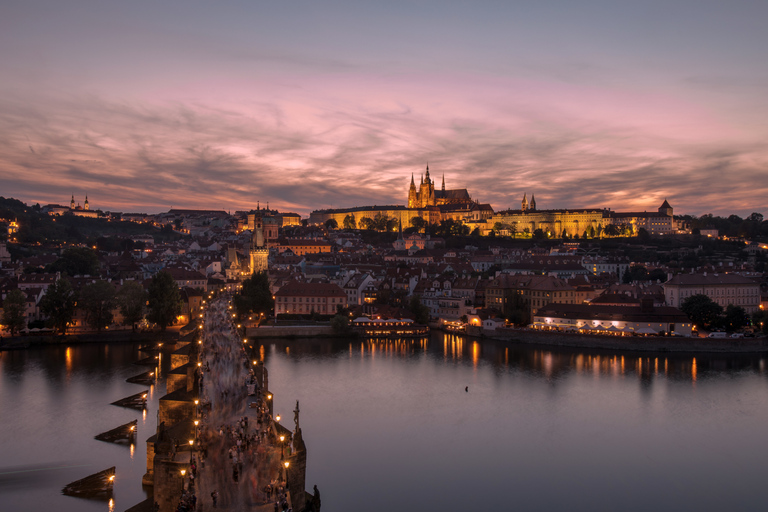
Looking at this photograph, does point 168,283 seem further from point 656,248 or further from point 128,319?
point 656,248

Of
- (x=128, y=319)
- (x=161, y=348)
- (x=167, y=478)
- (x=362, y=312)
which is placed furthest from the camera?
(x=362, y=312)

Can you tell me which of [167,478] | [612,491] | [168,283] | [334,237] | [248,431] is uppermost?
[334,237]

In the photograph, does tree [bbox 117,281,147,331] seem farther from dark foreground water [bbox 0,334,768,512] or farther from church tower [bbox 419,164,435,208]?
church tower [bbox 419,164,435,208]

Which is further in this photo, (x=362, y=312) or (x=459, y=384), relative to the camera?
(x=362, y=312)

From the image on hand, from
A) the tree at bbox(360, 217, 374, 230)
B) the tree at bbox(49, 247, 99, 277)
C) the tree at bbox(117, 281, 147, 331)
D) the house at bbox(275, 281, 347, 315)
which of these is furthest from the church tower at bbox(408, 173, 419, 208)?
the tree at bbox(117, 281, 147, 331)

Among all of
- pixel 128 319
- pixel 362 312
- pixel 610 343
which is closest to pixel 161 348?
pixel 128 319

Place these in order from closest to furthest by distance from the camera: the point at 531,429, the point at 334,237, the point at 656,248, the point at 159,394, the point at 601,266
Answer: the point at 531,429
the point at 159,394
the point at 601,266
the point at 656,248
the point at 334,237

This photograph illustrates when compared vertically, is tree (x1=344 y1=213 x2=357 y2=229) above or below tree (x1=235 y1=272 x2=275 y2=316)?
above

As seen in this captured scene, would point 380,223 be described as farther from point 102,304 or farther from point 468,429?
point 468,429
